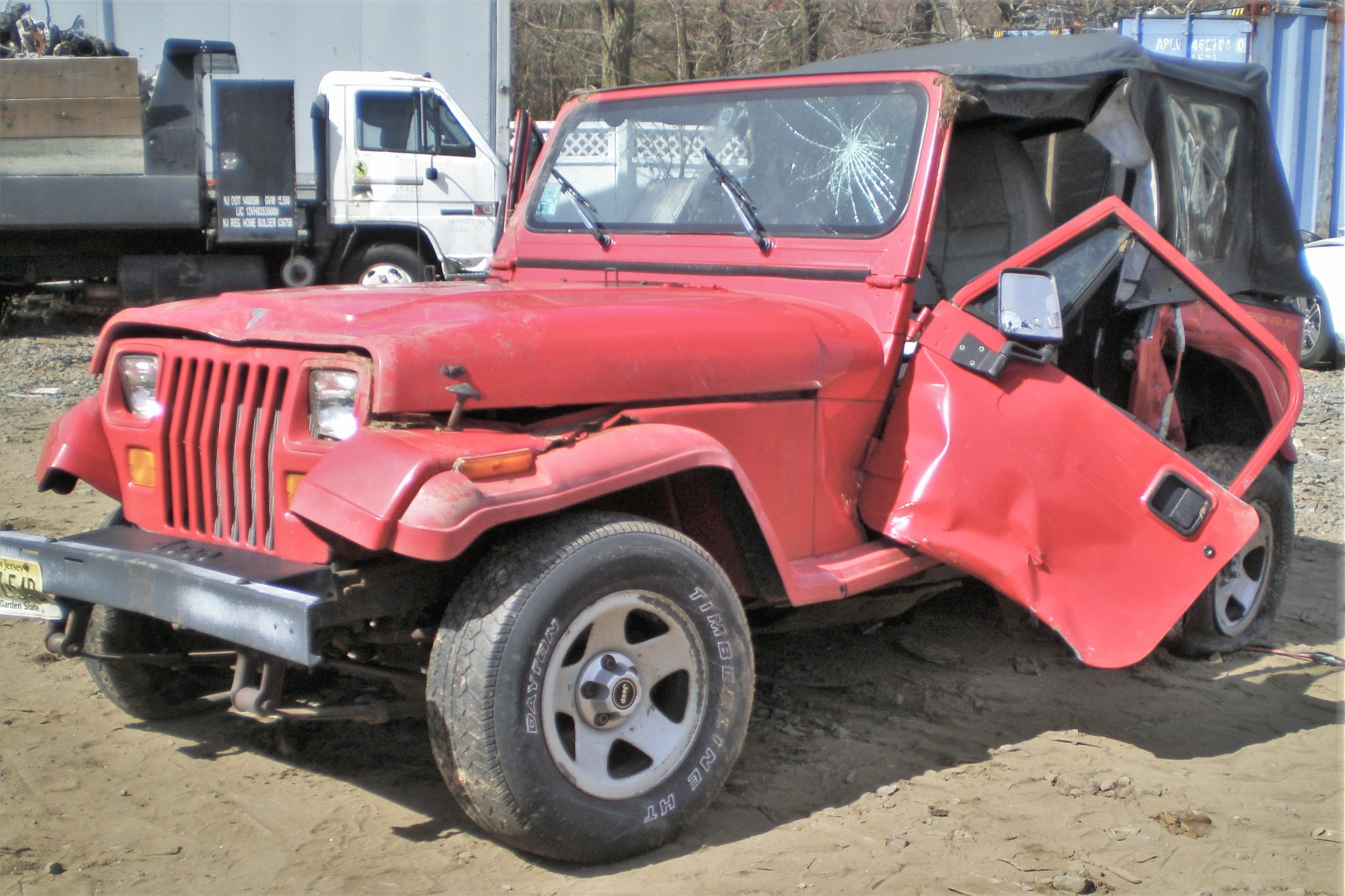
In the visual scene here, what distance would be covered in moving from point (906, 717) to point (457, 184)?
9.69 metres

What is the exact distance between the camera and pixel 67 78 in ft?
36.5

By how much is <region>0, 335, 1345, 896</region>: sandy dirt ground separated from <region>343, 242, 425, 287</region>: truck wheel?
27.4ft

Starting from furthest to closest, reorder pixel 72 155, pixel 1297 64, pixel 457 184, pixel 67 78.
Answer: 1. pixel 1297 64
2. pixel 457 184
3. pixel 72 155
4. pixel 67 78

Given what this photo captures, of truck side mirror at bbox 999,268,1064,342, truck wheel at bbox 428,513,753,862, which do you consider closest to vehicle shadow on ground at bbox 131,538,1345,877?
truck wheel at bbox 428,513,753,862

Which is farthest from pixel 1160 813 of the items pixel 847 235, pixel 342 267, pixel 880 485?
pixel 342 267

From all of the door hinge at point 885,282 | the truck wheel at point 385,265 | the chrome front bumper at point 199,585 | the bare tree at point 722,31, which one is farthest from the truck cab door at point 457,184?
the chrome front bumper at point 199,585

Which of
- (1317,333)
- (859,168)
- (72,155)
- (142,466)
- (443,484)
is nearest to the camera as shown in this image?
(443,484)

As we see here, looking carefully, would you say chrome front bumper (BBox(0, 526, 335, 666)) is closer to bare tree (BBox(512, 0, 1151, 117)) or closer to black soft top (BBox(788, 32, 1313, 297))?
black soft top (BBox(788, 32, 1313, 297))

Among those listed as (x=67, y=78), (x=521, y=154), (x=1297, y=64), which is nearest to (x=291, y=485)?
(x=521, y=154)

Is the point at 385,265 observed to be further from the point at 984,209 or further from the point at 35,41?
the point at 984,209

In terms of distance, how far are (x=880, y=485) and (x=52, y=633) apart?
2.19 m

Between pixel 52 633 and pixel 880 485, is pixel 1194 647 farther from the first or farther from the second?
pixel 52 633

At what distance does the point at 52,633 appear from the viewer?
3072mm

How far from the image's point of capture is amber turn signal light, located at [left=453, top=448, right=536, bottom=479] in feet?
8.41
